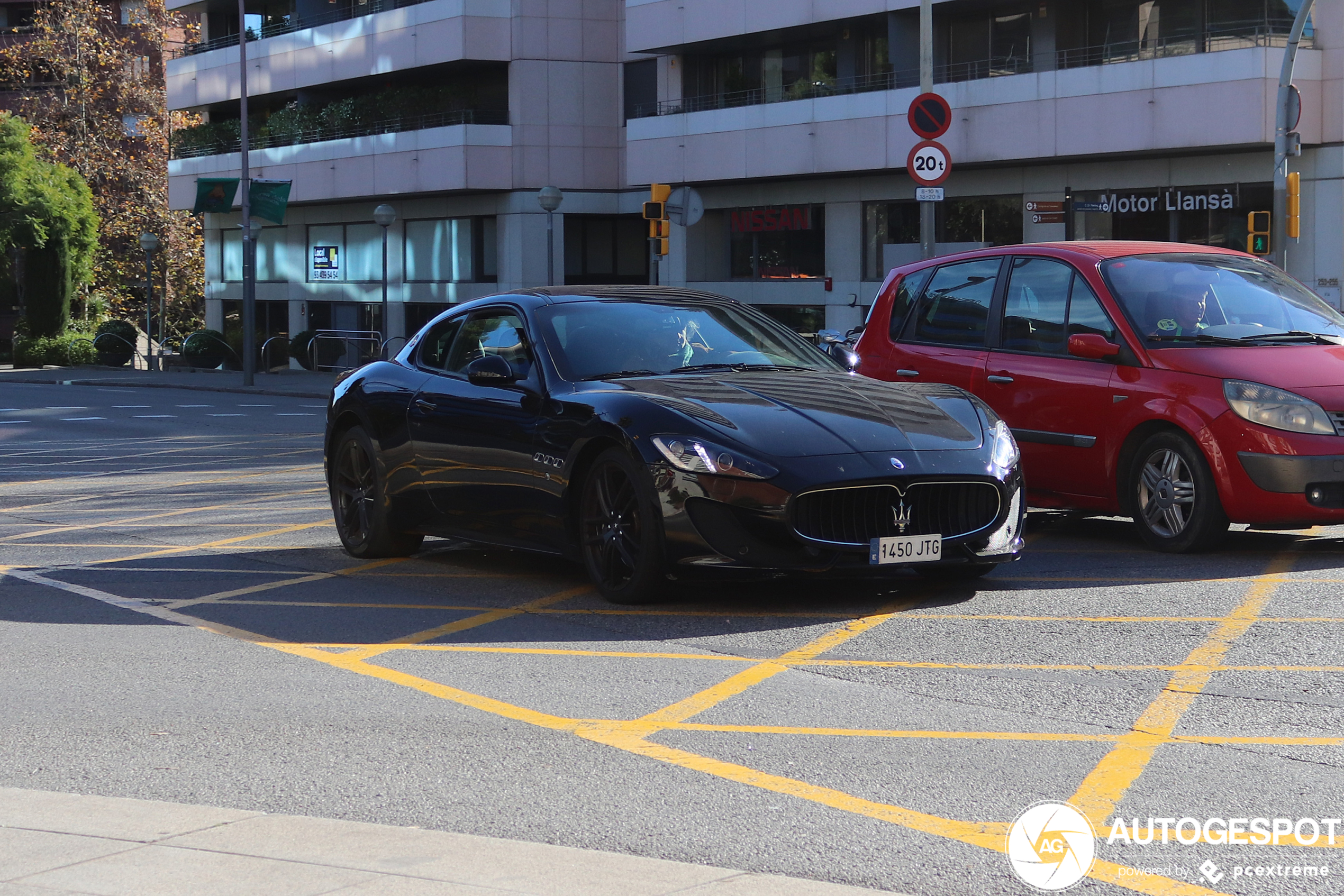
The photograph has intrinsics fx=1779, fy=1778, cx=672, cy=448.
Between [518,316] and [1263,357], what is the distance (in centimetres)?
386

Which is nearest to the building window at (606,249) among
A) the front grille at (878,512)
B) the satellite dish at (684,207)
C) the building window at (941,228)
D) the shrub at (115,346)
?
the building window at (941,228)

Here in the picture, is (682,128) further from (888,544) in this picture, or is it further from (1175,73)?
(888,544)

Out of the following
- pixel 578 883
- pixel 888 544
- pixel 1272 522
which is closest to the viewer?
pixel 578 883

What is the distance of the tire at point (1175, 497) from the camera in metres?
9.12

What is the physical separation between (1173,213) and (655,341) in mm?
25440

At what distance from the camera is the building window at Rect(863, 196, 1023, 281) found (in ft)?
115

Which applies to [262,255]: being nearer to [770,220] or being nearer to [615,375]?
[770,220]

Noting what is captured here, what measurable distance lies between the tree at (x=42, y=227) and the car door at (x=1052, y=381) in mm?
46494

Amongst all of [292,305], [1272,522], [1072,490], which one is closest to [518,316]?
[1072,490]

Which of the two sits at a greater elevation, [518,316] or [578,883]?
[518,316]

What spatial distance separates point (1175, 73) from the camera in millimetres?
30469

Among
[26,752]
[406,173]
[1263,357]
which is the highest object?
[406,173]

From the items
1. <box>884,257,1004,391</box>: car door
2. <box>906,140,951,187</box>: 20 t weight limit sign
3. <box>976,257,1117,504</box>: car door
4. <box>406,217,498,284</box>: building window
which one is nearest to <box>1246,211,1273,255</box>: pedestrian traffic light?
<box>906,140,951,187</box>: 20 t weight limit sign

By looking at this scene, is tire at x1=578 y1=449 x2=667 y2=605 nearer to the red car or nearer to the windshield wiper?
the windshield wiper
